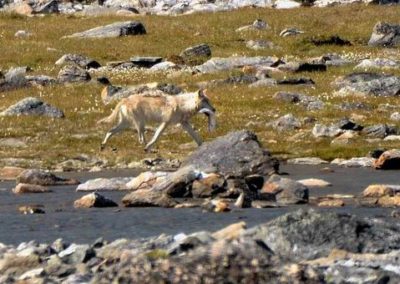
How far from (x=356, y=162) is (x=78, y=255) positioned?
20258 millimetres

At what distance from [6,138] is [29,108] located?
5416mm

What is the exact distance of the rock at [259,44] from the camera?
71625 millimetres

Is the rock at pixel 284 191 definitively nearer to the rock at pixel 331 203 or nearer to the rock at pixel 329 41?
the rock at pixel 331 203

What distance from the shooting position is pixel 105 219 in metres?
25.4

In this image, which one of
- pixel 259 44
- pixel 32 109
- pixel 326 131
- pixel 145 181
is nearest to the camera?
pixel 145 181

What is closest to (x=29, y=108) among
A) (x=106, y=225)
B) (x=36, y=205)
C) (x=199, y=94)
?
(x=199, y=94)

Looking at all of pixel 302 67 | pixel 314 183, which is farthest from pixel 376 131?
pixel 302 67

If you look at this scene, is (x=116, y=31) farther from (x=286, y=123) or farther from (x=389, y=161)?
(x=389, y=161)

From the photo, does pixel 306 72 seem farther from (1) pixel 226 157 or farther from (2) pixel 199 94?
(1) pixel 226 157

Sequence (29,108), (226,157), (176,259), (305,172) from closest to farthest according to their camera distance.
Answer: (176,259), (226,157), (305,172), (29,108)

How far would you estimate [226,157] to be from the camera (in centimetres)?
3338

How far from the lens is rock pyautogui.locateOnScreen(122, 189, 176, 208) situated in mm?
27172

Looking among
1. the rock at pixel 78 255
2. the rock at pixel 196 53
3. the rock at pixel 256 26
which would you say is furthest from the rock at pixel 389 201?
the rock at pixel 256 26

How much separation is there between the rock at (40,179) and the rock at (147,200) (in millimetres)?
5674
